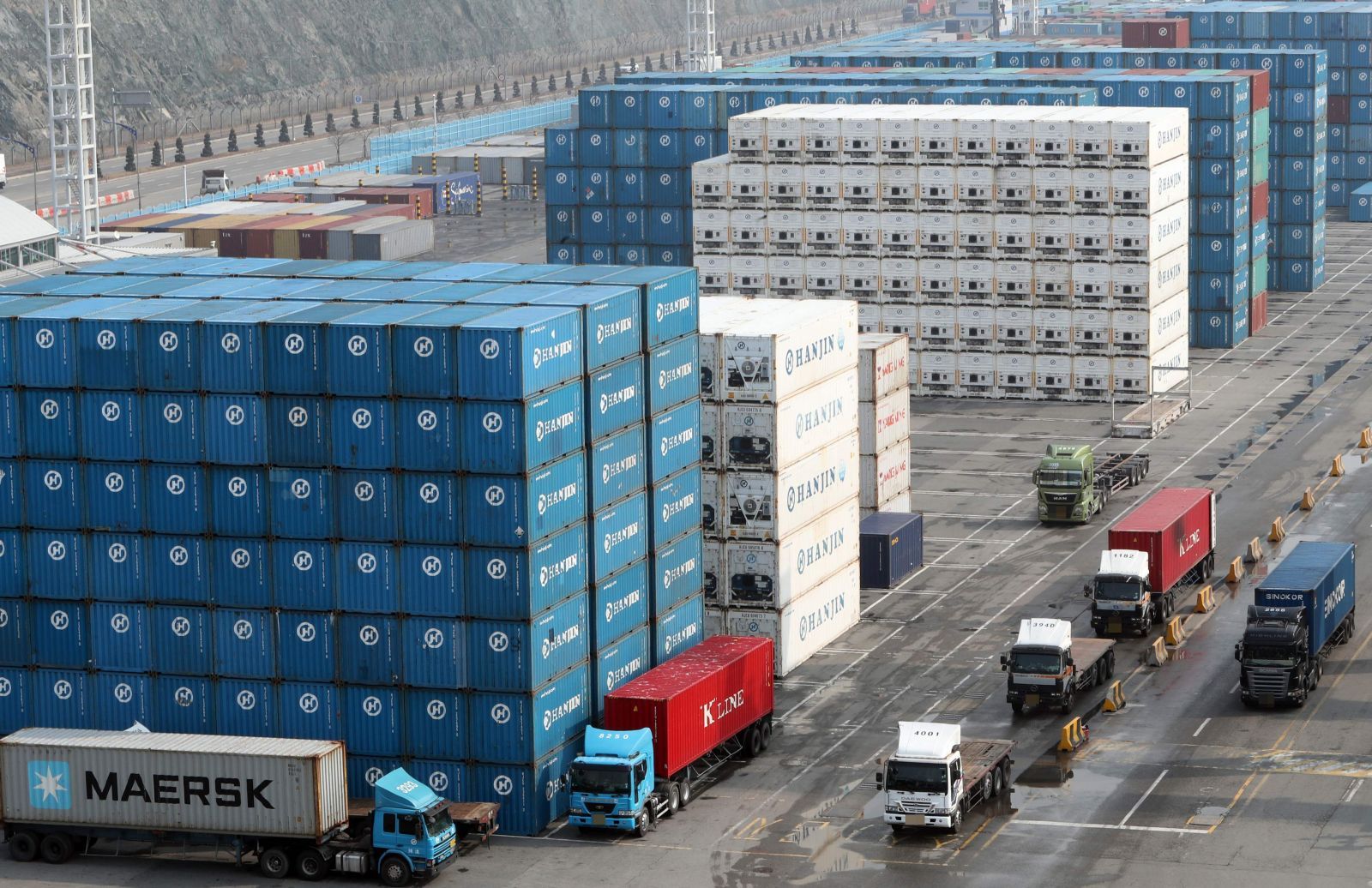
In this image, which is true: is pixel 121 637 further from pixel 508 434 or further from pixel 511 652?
pixel 508 434

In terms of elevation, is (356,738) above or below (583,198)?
below

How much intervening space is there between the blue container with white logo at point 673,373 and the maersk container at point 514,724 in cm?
999

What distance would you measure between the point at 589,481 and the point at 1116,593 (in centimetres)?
2450

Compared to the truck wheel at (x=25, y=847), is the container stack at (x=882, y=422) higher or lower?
higher

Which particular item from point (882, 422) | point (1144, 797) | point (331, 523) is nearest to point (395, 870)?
point (331, 523)

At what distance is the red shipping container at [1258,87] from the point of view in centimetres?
14550

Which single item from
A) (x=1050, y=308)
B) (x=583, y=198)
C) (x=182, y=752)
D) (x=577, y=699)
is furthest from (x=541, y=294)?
(x=583, y=198)

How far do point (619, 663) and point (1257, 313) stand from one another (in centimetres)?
8780

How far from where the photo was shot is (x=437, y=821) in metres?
63.4

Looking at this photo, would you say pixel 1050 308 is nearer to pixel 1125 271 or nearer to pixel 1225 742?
pixel 1125 271

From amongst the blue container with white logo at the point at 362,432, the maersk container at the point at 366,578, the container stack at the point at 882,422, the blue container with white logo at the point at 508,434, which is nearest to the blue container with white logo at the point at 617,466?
the blue container with white logo at the point at 508,434

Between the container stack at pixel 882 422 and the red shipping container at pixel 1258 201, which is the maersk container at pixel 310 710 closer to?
the container stack at pixel 882 422

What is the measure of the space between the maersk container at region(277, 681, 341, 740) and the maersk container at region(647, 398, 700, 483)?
38.9 ft

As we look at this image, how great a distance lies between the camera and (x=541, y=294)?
7088cm
